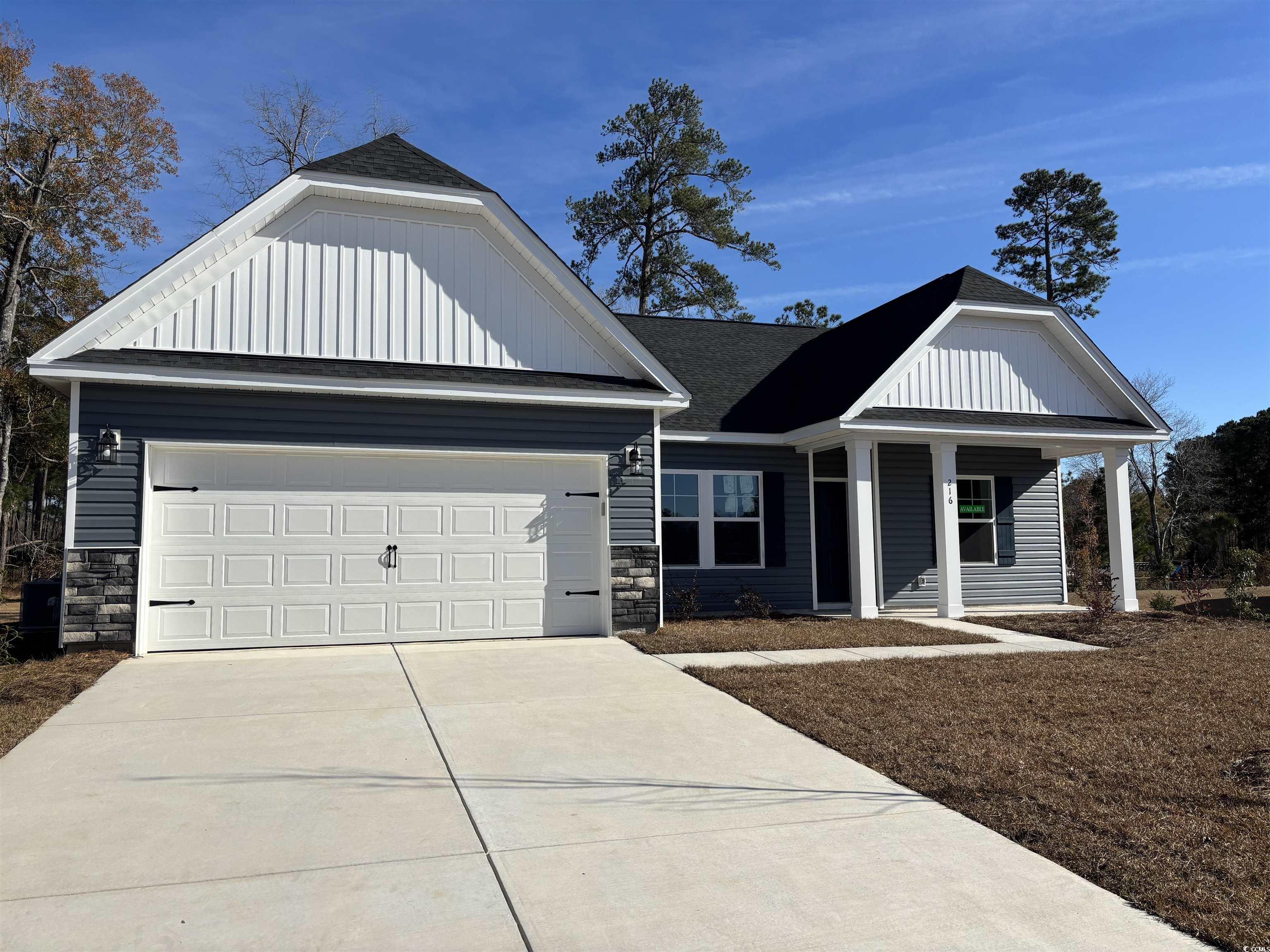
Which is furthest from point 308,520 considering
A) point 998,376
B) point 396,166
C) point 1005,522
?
point 1005,522

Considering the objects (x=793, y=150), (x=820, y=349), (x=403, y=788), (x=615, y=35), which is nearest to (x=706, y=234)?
(x=793, y=150)

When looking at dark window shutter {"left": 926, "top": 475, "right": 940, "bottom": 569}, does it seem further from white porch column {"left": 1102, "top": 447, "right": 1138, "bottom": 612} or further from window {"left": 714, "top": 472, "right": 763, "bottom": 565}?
window {"left": 714, "top": 472, "right": 763, "bottom": 565}

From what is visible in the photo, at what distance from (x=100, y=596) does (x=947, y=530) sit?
428 inches

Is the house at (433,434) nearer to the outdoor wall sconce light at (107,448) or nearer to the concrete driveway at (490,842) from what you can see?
the outdoor wall sconce light at (107,448)

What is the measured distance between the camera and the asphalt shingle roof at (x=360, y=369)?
9.37m

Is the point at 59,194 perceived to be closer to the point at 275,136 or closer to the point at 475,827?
the point at 275,136

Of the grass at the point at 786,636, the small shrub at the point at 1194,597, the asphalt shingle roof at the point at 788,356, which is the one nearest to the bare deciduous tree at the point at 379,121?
the asphalt shingle roof at the point at 788,356

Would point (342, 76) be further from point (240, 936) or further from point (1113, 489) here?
point (240, 936)

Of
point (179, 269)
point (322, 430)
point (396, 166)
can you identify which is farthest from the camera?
point (396, 166)

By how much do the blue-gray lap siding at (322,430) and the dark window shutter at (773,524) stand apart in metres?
3.01

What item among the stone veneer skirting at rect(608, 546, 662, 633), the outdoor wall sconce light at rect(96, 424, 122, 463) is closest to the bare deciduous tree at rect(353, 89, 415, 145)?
the outdoor wall sconce light at rect(96, 424, 122, 463)

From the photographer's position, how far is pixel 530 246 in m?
10.8

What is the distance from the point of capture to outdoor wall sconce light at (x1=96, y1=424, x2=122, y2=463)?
9195mm

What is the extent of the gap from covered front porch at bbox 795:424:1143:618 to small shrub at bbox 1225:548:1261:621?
168 centimetres
